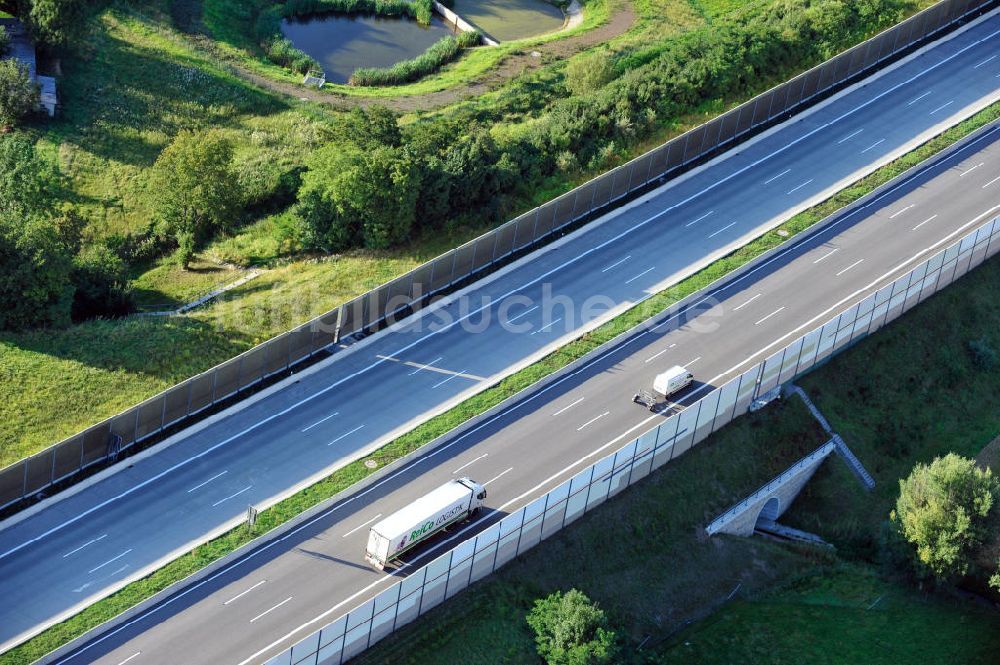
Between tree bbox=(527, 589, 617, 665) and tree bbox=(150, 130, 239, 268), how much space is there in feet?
117

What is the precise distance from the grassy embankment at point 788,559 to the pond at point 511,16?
48839mm

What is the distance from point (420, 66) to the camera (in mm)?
107000

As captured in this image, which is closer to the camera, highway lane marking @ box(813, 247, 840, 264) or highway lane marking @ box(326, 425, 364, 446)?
highway lane marking @ box(326, 425, 364, 446)

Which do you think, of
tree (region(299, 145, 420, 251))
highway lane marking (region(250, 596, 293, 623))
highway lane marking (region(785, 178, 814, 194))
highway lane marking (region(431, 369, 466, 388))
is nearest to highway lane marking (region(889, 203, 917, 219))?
highway lane marking (region(785, 178, 814, 194))

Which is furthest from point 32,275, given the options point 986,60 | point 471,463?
point 986,60

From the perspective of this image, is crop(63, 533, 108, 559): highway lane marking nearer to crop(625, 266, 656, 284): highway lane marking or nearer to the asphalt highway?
the asphalt highway

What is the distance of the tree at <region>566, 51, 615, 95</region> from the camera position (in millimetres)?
94500

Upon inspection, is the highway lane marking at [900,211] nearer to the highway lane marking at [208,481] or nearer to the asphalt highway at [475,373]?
the asphalt highway at [475,373]

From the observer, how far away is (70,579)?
60.2m

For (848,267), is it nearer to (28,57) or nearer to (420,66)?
(420,66)

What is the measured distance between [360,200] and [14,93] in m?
31.9

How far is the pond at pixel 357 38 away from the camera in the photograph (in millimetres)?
109562

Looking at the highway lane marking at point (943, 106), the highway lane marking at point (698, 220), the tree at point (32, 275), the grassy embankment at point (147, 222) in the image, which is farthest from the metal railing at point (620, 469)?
the tree at point (32, 275)

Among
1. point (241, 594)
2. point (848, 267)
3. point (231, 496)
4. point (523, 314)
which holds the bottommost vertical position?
point (241, 594)
